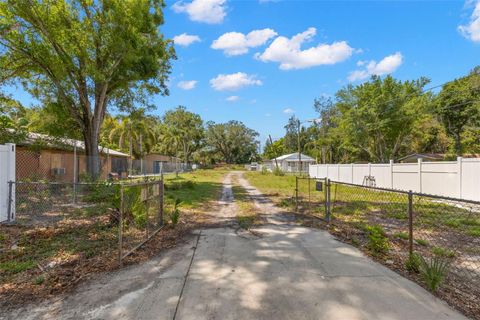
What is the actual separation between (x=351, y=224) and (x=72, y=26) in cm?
1302

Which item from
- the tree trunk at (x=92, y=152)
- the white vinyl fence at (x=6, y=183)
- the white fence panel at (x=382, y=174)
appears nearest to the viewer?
the white vinyl fence at (x=6, y=183)

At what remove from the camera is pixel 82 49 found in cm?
1180

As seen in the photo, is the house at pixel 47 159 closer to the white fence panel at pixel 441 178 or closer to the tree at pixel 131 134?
the tree at pixel 131 134

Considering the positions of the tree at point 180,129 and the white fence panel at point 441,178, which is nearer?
the white fence panel at point 441,178

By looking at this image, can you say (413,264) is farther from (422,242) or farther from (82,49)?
(82,49)

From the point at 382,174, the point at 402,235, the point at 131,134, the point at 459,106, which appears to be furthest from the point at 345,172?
the point at 131,134

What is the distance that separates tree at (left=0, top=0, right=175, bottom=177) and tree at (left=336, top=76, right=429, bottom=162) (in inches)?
657

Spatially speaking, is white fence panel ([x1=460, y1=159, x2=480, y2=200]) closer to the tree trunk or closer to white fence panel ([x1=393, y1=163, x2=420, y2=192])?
white fence panel ([x1=393, y1=163, x2=420, y2=192])

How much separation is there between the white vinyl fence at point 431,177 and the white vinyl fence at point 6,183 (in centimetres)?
1374

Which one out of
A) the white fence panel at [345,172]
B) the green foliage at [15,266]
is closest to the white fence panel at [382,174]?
the white fence panel at [345,172]

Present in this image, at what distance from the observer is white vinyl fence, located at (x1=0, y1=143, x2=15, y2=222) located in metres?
5.90

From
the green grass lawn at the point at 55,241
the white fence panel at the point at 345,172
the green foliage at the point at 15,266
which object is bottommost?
the green foliage at the point at 15,266

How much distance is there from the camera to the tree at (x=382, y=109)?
848 inches

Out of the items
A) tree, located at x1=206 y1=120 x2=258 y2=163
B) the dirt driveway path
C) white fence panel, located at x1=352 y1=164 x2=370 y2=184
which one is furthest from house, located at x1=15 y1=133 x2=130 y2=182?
tree, located at x1=206 y1=120 x2=258 y2=163
